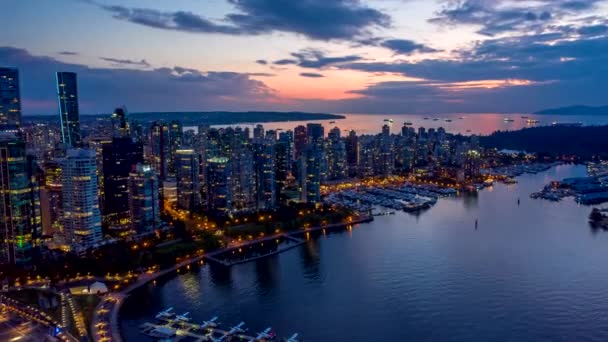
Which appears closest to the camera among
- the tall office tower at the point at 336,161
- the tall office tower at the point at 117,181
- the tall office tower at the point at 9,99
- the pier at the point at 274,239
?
the pier at the point at 274,239

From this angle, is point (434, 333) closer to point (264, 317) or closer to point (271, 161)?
point (264, 317)

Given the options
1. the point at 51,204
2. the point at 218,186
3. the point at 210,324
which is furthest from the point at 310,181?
the point at 210,324

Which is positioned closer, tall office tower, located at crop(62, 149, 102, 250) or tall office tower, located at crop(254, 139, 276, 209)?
tall office tower, located at crop(62, 149, 102, 250)

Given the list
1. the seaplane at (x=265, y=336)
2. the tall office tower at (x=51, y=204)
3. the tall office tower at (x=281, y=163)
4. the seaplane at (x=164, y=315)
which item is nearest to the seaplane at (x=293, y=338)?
the seaplane at (x=265, y=336)

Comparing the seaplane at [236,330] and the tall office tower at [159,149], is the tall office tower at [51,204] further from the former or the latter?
the seaplane at [236,330]

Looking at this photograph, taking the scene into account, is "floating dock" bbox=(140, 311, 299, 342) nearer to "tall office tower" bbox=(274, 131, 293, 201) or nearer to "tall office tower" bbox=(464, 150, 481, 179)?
"tall office tower" bbox=(274, 131, 293, 201)

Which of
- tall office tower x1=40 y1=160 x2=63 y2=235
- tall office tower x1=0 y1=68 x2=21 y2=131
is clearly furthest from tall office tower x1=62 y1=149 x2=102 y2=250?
tall office tower x1=0 y1=68 x2=21 y2=131
